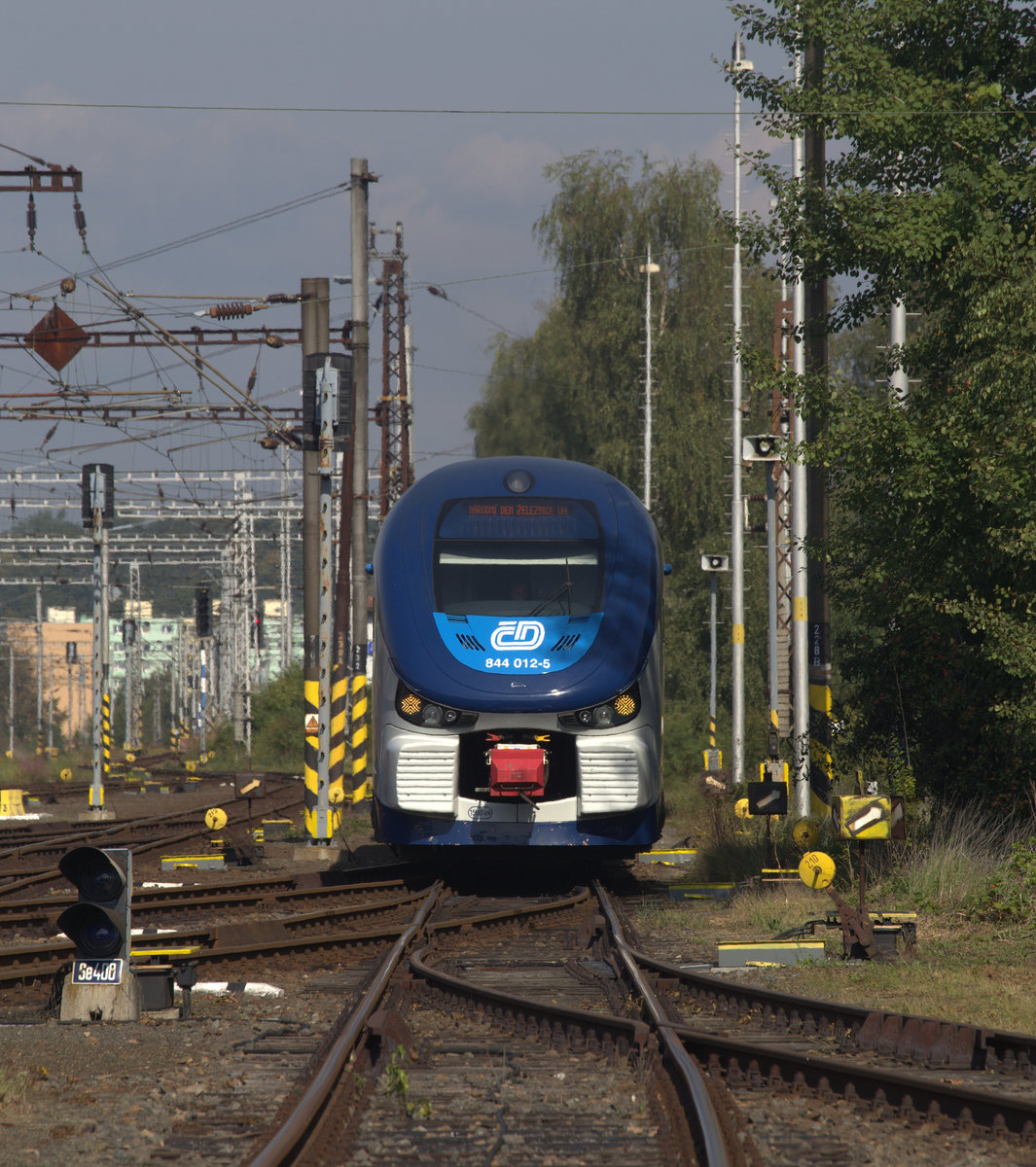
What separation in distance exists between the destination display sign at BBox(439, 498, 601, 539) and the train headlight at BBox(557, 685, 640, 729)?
170 centimetres

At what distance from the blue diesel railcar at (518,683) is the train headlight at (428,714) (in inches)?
0.5

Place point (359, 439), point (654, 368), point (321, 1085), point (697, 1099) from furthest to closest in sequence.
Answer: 1. point (654, 368)
2. point (359, 439)
3. point (321, 1085)
4. point (697, 1099)

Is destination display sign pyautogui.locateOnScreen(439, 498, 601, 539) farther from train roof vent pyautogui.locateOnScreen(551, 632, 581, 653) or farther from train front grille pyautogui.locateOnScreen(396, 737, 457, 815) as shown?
train front grille pyautogui.locateOnScreen(396, 737, 457, 815)

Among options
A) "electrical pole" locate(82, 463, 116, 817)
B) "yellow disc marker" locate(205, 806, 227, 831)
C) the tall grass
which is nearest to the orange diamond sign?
"electrical pole" locate(82, 463, 116, 817)

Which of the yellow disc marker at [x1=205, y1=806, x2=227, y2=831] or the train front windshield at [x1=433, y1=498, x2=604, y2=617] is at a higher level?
the train front windshield at [x1=433, y1=498, x2=604, y2=617]

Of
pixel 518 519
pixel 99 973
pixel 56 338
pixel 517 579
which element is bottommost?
pixel 99 973

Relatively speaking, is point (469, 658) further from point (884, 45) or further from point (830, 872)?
point (884, 45)

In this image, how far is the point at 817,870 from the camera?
10.3m

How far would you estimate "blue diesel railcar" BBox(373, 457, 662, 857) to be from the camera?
12.7 metres

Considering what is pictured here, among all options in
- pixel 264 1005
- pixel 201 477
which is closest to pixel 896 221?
pixel 264 1005

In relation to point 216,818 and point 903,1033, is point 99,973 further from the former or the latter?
point 216,818

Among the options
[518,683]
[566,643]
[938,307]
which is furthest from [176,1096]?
[938,307]

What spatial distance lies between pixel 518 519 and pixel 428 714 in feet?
7.32

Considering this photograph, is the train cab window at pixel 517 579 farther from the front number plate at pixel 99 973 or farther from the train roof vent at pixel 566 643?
Result: the front number plate at pixel 99 973
